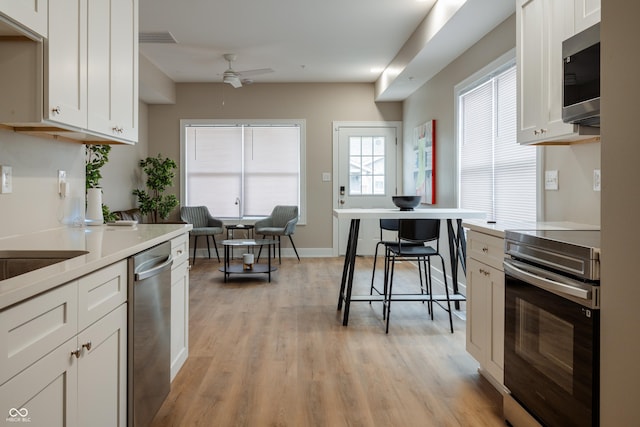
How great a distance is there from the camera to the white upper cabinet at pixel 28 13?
1457 millimetres

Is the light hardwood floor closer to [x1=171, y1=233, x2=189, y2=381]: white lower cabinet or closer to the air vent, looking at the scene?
[x1=171, y1=233, x2=189, y2=381]: white lower cabinet

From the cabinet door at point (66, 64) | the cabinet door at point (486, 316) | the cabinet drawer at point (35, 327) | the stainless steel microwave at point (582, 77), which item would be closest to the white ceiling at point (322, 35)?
the stainless steel microwave at point (582, 77)

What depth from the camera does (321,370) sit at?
9.09ft

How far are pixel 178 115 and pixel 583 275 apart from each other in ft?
22.0

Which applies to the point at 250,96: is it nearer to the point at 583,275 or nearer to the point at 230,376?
the point at 230,376

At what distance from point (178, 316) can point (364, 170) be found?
5.26 metres

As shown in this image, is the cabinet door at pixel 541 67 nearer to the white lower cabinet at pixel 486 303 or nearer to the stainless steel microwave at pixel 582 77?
the stainless steel microwave at pixel 582 77

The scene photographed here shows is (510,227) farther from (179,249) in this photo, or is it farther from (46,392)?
(46,392)

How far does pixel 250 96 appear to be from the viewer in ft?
23.7

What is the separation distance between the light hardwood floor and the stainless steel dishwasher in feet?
0.90

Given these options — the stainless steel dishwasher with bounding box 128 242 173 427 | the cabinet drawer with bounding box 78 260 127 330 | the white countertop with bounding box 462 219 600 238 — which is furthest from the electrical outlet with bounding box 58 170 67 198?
the white countertop with bounding box 462 219 600 238

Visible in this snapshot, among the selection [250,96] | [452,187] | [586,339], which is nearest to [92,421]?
[586,339]

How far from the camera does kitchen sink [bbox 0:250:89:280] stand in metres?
1.58

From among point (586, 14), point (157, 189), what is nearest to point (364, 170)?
point (157, 189)
